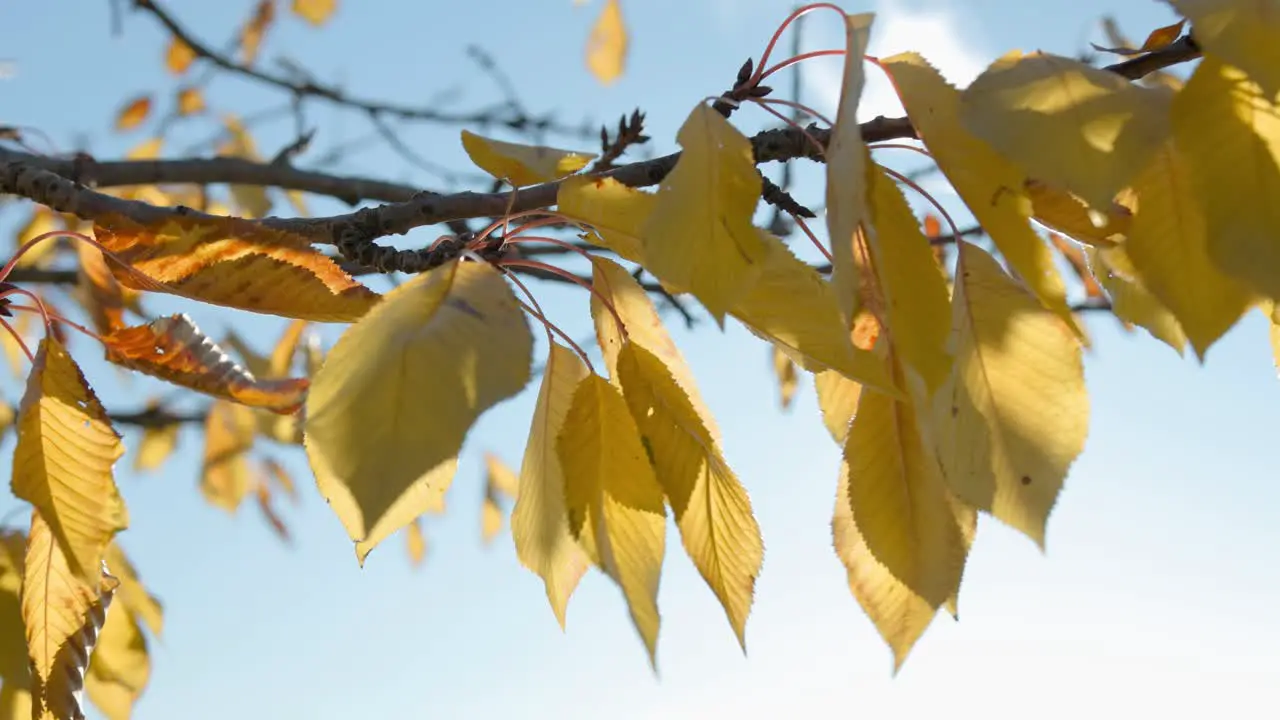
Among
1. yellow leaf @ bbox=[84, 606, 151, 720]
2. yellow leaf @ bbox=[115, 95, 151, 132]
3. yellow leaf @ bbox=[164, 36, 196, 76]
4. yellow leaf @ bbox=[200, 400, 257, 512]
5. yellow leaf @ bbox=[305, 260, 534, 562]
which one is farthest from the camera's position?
yellow leaf @ bbox=[115, 95, 151, 132]

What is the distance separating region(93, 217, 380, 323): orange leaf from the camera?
53cm

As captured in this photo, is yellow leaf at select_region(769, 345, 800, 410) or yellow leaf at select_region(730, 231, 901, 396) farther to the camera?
yellow leaf at select_region(769, 345, 800, 410)

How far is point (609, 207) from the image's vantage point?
49 centimetres

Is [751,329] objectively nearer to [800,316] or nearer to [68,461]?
[800,316]

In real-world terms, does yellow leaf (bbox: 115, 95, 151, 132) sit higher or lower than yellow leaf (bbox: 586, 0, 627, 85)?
higher

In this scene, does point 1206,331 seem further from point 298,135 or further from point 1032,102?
point 298,135

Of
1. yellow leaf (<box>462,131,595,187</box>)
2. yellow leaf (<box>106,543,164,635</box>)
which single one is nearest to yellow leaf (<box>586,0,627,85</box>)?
yellow leaf (<box>106,543,164,635</box>)

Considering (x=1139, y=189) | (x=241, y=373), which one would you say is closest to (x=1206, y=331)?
(x=1139, y=189)

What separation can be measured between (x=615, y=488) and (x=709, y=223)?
5.7 inches

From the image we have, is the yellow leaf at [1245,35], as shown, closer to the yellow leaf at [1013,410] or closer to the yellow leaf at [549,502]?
the yellow leaf at [1013,410]

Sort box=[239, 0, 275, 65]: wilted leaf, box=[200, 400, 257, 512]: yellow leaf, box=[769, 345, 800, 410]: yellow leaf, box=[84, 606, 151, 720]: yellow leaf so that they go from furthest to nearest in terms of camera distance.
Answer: box=[239, 0, 275, 65]: wilted leaf
box=[200, 400, 257, 512]: yellow leaf
box=[769, 345, 800, 410]: yellow leaf
box=[84, 606, 151, 720]: yellow leaf

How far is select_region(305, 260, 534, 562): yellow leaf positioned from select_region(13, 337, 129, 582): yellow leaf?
0.24 meters

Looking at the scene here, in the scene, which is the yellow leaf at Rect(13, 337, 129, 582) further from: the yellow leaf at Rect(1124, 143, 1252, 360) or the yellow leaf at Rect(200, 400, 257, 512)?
the yellow leaf at Rect(200, 400, 257, 512)

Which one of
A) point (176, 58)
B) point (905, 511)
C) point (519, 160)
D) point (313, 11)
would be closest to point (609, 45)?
point (313, 11)
